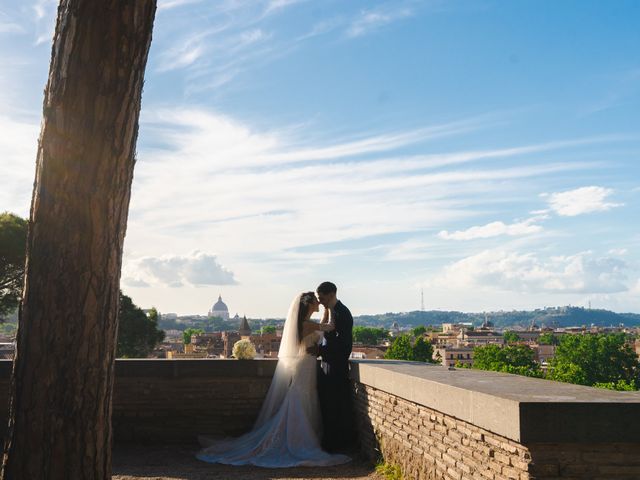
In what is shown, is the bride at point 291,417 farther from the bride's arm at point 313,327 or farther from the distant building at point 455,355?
the distant building at point 455,355

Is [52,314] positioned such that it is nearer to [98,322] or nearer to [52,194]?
[98,322]

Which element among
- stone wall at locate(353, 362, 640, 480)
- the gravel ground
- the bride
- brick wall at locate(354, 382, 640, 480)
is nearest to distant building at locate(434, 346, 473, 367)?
the bride

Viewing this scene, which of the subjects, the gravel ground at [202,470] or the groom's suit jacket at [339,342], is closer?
the gravel ground at [202,470]

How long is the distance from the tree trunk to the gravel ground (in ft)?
11.7

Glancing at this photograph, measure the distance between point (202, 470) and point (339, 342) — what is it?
1.90 metres

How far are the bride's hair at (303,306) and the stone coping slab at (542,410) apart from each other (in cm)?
280

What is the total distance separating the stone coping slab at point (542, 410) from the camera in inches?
151

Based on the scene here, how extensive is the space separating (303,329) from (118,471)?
2.34 meters

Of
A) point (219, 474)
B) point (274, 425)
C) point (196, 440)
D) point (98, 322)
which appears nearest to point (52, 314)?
point (98, 322)

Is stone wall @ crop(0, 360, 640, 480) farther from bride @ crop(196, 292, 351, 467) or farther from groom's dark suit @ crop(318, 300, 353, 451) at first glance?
bride @ crop(196, 292, 351, 467)

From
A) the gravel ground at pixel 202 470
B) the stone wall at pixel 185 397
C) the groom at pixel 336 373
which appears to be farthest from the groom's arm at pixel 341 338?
the gravel ground at pixel 202 470

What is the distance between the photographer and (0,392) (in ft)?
26.3

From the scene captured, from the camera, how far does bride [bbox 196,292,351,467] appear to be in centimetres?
713

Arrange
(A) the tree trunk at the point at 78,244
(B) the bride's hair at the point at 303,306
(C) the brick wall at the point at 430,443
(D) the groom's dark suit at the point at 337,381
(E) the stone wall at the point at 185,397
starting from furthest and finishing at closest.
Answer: (E) the stone wall at the point at 185,397
(B) the bride's hair at the point at 303,306
(D) the groom's dark suit at the point at 337,381
(C) the brick wall at the point at 430,443
(A) the tree trunk at the point at 78,244
